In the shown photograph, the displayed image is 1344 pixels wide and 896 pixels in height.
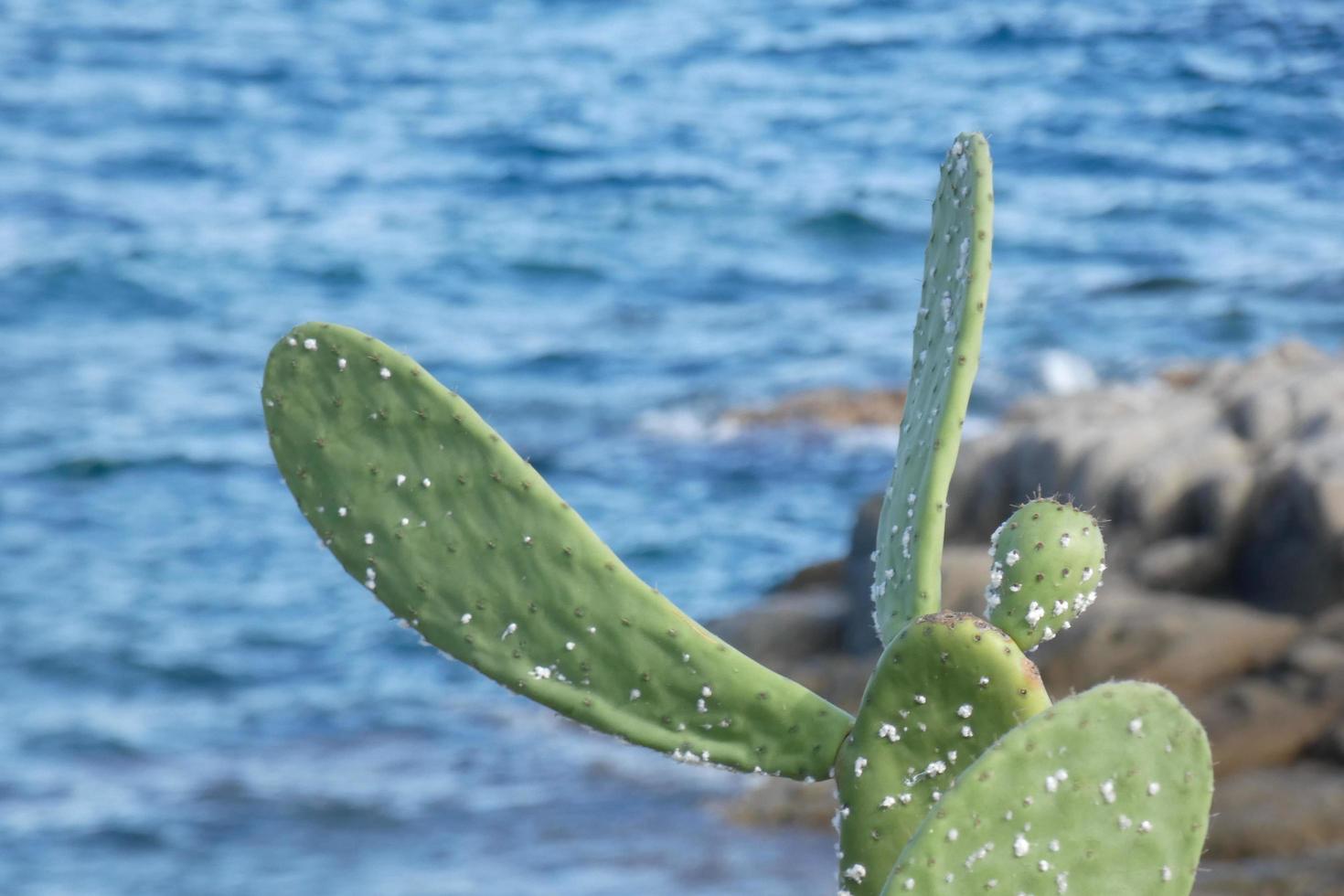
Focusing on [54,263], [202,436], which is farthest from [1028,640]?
[54,263]

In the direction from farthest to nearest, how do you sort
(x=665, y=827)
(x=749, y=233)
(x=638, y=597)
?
(x=749, y=233)
(x=665, y=827)
(x=638, y=597)

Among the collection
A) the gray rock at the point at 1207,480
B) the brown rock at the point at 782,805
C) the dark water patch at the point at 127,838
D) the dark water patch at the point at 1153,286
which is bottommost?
the dark water patch at the point at 127,838

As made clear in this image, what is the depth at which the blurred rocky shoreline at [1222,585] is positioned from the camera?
6.46m

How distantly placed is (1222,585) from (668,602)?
240 inches

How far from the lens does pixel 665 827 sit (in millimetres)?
8344

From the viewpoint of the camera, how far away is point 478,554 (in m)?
1.79

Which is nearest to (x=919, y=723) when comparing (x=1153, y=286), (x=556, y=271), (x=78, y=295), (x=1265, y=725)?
(x=1265, y=725)

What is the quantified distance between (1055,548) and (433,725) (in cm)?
981

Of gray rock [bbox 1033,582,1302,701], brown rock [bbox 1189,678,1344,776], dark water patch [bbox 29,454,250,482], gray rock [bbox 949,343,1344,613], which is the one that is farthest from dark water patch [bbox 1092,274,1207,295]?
brown rock [bbox 1189,678,1344,776]

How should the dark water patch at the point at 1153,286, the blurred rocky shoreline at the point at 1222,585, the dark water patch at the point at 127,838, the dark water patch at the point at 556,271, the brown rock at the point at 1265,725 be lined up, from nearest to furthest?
the blurred rocky shoreline at the point at 1222,585 < the brown rock at the point at 1265,725 < the dark water patch at the point at 127,838 < the dark water patch at the point at 1153,286 < the dark water patch at the point at 556,271

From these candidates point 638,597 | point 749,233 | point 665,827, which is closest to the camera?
point 638,597

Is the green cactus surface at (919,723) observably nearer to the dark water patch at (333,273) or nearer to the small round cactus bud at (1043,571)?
the small round cactus bud at (1043,571)

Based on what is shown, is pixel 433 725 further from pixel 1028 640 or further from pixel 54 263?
pixel 54 263

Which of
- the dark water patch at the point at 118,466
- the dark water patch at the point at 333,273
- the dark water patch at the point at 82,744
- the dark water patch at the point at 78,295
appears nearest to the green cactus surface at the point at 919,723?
the dark water patch at the point at 82,744
